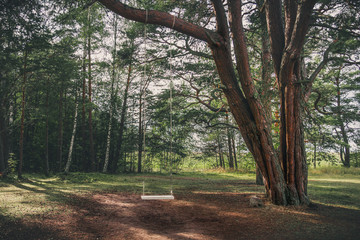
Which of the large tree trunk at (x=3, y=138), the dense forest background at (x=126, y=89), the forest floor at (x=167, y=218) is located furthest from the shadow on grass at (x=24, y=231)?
the large tree trunk at (x=3, y=138)

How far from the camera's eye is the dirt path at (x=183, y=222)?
134 inches

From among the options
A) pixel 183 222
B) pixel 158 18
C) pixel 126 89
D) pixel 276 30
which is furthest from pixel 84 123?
pixel 276 30

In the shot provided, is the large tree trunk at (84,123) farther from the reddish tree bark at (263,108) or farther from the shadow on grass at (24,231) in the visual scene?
the reddish tree bark at (263,108)

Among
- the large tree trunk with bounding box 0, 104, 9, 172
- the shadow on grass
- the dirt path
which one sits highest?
the large tree trunk with bounding box 0, 104, 9, 172

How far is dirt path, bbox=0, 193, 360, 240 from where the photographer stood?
11.1ft

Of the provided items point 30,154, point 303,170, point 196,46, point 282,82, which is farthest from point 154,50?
point 30,154

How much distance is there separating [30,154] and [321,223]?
45.1ft

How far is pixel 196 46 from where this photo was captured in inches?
289

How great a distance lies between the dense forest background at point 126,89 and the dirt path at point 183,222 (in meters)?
1.64

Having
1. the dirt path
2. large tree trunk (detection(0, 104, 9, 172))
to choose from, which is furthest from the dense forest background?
the dirt path

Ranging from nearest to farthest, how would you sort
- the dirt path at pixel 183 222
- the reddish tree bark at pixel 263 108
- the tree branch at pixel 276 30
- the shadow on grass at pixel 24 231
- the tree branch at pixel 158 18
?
the shadow on grass at pixel 24 231
the dirt path at pixel 183 222
the tree branch at pixel 158 18
the reddish tree bark at pixel 263 108
the tree branch at pixel 276 30

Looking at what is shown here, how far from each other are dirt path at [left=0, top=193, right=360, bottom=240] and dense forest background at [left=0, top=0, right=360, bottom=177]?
1.64 meters

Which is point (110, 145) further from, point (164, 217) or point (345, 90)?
point (345, 90)

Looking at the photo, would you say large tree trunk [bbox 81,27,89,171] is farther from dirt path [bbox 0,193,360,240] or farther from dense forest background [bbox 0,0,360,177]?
dirt path [bbox 0,193,360,240]
